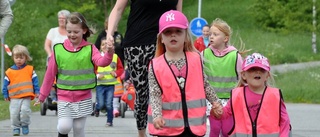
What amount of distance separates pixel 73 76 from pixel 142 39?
3.72 feet

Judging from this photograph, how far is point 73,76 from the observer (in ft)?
31.5

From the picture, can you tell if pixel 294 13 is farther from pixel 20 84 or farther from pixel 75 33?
pixel 75 33

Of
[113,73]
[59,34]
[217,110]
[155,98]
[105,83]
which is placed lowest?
[217,110]

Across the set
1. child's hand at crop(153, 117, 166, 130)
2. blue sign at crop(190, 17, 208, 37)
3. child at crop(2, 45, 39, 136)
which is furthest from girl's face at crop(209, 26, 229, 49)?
blue sign at crop(190, 17, 208, 37)

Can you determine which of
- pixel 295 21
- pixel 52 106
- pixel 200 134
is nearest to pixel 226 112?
pixel 200 134

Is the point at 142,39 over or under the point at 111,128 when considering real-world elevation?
over

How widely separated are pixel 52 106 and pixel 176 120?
10.8m

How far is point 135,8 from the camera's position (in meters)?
8.92

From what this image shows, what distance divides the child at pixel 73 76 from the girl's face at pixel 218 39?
149 centimetres

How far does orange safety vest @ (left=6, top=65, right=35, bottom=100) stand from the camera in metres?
14.3

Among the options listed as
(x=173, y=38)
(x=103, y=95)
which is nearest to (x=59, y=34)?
(x=103, y=95)

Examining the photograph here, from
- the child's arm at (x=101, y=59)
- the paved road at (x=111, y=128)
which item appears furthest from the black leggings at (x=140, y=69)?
the paved road at (x=111, y=128)

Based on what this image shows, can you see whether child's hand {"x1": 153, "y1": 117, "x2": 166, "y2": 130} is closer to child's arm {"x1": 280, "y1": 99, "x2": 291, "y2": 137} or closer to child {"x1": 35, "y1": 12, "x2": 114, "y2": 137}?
child's arm {"x1": 280, "y1": 99, "x2": 291, "y2": 137}

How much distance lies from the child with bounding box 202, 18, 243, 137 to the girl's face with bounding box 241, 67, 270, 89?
2226 mm
